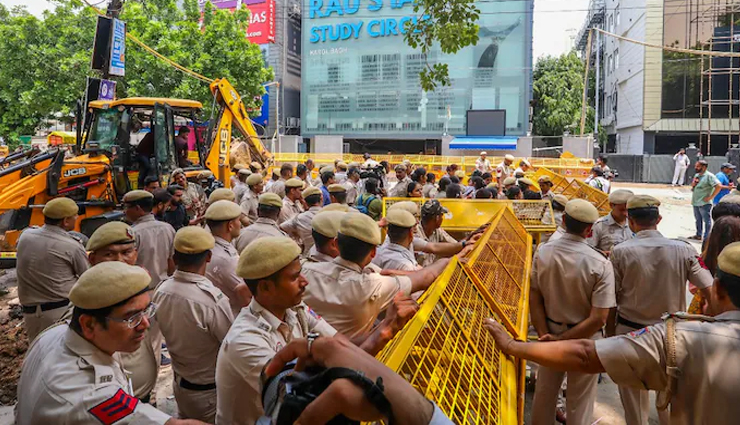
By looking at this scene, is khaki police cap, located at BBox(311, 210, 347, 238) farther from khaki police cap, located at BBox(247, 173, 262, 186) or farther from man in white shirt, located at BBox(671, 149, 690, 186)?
man in white shirt, located at BBox(671, 149, 690, 186)

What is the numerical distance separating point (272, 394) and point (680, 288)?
3.39m

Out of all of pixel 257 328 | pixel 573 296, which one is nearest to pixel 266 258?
pixel 257 328

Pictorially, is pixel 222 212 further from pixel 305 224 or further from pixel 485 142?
pixel 485 142

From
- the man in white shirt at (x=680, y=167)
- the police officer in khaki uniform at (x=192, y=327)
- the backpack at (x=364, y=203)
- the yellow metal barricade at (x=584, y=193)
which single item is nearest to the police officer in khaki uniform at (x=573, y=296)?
the police officer in khaki uniform at (x=192, y=327)

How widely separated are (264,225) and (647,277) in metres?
3.35

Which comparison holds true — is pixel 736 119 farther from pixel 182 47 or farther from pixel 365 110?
pixel 182 47

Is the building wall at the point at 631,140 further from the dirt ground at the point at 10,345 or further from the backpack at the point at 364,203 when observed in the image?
the dirt ground at the point at 10,345

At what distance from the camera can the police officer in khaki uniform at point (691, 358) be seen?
6.18ft

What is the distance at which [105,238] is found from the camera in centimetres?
333

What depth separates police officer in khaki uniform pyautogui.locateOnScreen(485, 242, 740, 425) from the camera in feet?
6.18

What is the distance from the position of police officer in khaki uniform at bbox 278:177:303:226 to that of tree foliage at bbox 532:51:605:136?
30.7 metres

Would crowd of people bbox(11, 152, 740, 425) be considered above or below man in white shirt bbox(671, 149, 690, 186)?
below

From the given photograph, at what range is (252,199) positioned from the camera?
7590 mm

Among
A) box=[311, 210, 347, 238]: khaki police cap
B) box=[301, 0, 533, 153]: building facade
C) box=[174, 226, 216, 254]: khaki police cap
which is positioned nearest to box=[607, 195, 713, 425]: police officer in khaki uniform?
box=[311, 210, 347, 238]: khaki police cap
